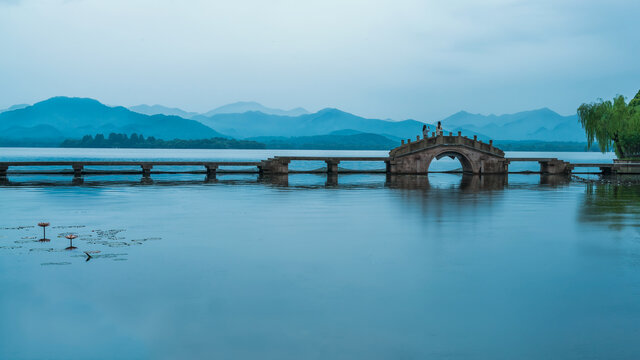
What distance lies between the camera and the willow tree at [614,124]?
65.4 meters

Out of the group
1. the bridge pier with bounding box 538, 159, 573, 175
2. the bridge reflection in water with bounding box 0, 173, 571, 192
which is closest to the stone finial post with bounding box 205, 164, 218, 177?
the bridge reflection in water with bounding box 0, 173, 571, 192

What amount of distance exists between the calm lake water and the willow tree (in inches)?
1843

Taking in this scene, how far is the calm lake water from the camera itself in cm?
877

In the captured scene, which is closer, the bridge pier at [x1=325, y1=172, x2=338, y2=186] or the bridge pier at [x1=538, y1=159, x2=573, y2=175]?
the bridge pier at [x1=325, y1=172, x2=338, y2=186]

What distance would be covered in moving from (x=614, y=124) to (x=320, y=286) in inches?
2482

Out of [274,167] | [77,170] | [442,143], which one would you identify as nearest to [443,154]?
[442,143]

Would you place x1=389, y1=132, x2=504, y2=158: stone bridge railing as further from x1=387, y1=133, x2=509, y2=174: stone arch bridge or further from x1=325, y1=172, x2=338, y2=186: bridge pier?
x1=325, y1=172, x2=338, y2=186: bridge pier

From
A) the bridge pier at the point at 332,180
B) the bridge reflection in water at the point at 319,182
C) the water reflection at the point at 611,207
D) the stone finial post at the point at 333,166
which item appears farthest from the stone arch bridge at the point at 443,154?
the water reflection at the point at 611,207

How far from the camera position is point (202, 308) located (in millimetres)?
10531

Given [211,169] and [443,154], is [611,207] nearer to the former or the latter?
[443,154]

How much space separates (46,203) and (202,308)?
21484 millimetres

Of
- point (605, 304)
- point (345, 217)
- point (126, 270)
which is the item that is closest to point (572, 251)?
point (605, 304)

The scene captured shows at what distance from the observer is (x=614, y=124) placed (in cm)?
6569

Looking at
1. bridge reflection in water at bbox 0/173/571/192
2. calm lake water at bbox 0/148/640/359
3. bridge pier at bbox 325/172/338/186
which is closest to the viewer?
calm lake water at bbox 0/148/640/359
